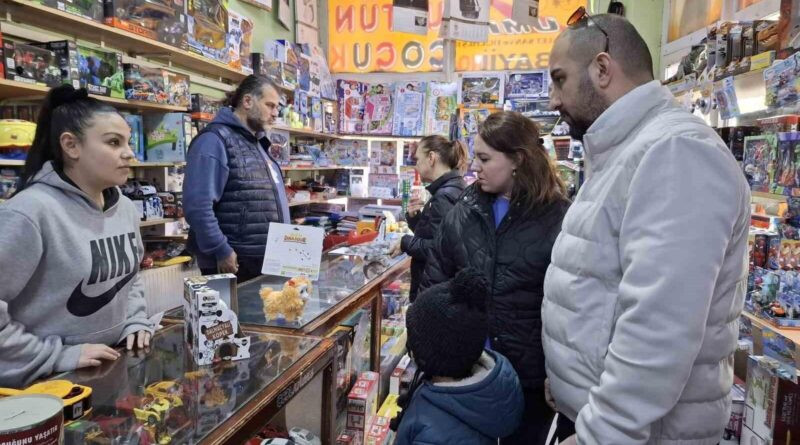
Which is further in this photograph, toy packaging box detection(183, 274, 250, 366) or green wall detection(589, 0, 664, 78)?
green wall detection(589, 0, 664, 78)

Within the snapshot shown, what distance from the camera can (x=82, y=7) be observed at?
3002 mm

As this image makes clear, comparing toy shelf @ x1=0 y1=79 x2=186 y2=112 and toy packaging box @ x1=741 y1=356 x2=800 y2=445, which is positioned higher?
toy shelf @ x1=0 y1=79 x2=186 y2=112

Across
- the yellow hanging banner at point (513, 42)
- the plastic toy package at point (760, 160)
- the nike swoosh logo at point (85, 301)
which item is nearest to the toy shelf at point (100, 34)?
the nike swoosh logo at point (85, 301)

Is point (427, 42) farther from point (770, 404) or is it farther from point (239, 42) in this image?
point (770, 404)

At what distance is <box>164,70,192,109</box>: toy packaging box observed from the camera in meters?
3.68

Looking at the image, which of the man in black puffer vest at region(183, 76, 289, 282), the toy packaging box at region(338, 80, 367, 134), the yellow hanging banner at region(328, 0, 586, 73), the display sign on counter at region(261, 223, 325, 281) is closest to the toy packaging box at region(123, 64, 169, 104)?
the man in black puffer vest at region(183, 76, 289, 282)

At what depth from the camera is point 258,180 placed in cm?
270

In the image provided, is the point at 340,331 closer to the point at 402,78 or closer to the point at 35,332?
the point at 35,332

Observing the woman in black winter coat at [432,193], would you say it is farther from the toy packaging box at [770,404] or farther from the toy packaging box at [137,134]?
the toy packaging box at [137,134]

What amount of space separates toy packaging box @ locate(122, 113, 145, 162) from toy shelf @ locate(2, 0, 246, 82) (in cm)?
47

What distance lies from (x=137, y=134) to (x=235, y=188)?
1.32 m

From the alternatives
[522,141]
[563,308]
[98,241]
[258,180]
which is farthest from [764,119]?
[98,241]

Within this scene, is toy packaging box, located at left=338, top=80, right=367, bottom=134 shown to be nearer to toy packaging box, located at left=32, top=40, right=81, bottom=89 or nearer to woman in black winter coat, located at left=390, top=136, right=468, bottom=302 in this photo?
woman in black winter coat, located at left=390, top=136, right=468, bottom=302

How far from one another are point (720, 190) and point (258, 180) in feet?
7.17
